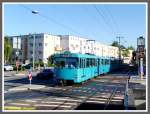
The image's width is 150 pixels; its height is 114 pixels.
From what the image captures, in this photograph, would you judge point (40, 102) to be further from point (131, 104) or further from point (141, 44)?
point (141, 44)

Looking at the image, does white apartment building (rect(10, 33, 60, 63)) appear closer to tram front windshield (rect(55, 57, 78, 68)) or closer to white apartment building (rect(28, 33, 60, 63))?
white apartment building (rect(28, 33, 60, 63))

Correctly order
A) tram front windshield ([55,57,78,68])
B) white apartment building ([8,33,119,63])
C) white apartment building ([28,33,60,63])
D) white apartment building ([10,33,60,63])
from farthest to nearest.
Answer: white apartment building ([8,33,119,63])
white apartment building ([10,33,60,63])
white apartment building ([28,33,60,63])
tram front windshield ([55,57,78,68])

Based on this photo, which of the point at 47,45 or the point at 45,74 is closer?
the point at 45,74

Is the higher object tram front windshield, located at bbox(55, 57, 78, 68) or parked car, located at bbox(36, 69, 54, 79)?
tram front windshield, located at bbox(55, 57, 78, 68)

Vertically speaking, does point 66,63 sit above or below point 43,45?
below

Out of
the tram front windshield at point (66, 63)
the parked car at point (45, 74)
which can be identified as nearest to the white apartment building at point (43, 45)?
the parked car at point (45, 74)

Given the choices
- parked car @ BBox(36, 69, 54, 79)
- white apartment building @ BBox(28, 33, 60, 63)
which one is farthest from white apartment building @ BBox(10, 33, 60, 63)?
parked car @ BBox(36, 69, 54, 79)

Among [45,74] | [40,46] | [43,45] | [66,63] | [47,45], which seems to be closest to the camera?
[66,63]

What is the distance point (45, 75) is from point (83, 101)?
72.6 feet

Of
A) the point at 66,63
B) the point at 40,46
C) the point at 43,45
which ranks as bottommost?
the point at 66,63

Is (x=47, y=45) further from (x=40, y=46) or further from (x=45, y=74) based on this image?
(x=45, y=74)

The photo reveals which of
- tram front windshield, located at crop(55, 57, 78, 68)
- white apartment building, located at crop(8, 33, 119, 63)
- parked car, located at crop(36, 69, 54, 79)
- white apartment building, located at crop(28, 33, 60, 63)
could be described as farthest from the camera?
white apartment building, located at crop(8, 33, 119, 63)

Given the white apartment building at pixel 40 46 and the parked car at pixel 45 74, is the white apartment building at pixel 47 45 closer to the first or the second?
the white apartment building at pixel 40 46

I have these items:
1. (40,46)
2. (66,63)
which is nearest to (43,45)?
(40,46)
